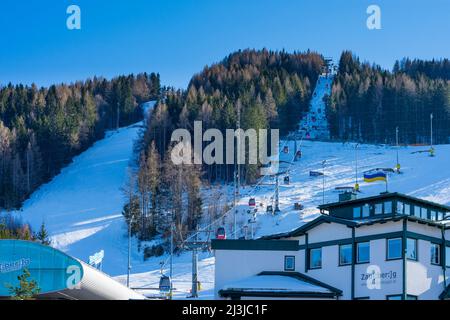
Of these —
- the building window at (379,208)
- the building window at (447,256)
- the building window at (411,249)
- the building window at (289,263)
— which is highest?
the building window at (379,208)

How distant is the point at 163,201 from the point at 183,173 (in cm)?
575

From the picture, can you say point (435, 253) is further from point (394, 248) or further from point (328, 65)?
point (328, 65)

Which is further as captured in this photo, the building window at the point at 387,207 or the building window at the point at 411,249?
the building window at the point at 387,207

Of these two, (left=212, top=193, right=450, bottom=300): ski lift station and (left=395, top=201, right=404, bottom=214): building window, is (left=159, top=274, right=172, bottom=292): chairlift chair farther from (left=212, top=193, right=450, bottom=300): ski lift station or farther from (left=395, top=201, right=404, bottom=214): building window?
(left=395, top=201, right=404, bottom=214): building window

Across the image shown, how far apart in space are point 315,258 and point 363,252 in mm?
2537

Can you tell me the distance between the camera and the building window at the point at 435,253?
26562 mm

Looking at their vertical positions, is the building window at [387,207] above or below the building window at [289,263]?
above

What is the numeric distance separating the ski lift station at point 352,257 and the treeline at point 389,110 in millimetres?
71161

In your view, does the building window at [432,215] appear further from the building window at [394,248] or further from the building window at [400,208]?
the building window at [394,248]

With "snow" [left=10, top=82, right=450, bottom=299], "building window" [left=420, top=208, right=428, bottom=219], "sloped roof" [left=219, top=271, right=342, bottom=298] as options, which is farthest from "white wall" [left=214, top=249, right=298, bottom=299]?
"snow" [left=10, top=82, right=450, bottom=299]

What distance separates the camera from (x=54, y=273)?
2261 centimetres

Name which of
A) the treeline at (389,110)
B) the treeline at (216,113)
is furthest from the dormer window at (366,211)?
the treeline at (389,110)

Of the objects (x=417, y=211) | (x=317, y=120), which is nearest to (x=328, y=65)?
(x=317, y=120)

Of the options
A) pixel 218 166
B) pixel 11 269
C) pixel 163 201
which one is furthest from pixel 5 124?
pixel 11 269
